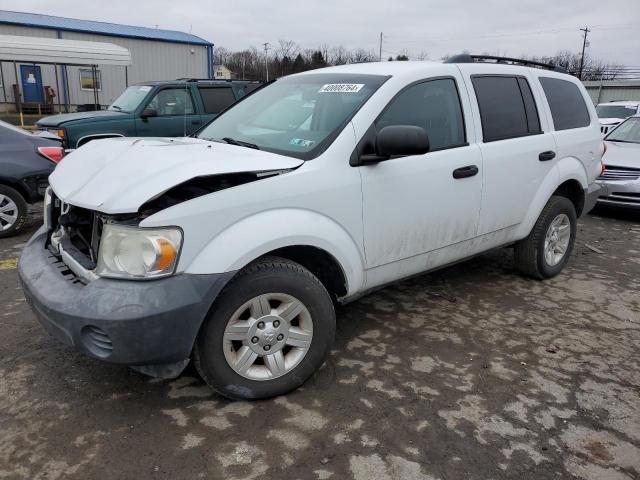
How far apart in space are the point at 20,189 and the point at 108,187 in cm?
409

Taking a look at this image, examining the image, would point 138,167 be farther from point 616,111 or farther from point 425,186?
point 616,111

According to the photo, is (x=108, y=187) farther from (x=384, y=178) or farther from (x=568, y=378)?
(x=568, y=378)

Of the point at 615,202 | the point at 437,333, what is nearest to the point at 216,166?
the point at 437,333

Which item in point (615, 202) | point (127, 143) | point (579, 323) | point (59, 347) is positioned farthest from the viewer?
point (615, 202)

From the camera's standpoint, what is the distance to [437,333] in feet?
12.1

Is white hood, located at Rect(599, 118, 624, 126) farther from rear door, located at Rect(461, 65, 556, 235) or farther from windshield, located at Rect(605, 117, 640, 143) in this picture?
rear door, located at Rect(461, 65, 556, 235)

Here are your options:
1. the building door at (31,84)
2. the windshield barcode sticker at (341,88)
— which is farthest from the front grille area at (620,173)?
the building door at (31,84)

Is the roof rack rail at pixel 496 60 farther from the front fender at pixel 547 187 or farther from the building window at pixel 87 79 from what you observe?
the building window at pixel 87 79

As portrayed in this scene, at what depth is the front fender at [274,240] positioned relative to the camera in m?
2.49

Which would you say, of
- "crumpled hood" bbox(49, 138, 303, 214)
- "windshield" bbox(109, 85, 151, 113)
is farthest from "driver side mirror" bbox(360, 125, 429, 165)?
"windshield" bbox(109, 85, 151, 113)

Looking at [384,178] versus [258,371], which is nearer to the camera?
[258,371]

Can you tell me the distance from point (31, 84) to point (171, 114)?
63.1 feet

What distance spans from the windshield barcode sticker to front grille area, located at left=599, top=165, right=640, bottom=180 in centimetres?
597

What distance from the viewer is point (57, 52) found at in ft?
59.1
